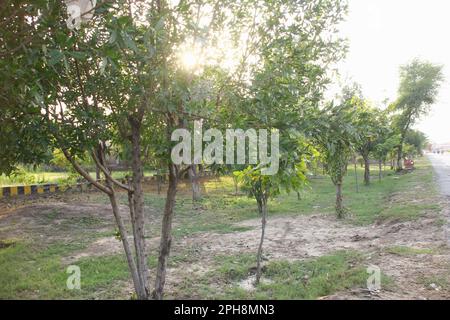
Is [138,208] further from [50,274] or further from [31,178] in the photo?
[31,178]

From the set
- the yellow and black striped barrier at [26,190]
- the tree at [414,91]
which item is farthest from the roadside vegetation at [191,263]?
the tree at [414,91]

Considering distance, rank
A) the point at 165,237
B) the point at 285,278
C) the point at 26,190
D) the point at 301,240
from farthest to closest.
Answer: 1. the point at 26,190
2. the point at 301,240
3. the point at 285,278
4. the point at 165,237

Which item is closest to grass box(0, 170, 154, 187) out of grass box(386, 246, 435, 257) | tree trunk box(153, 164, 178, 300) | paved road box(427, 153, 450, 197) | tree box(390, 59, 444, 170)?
tree trunk box(153, 164, 178, 300)

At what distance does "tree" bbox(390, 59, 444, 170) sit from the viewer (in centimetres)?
3550

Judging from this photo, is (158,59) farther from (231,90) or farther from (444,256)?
(444,256)

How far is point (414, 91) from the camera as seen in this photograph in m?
35.6

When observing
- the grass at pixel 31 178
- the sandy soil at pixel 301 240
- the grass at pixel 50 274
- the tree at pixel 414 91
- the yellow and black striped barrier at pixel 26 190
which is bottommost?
the grass at pixel 50 274

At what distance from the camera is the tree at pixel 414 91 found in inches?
1398

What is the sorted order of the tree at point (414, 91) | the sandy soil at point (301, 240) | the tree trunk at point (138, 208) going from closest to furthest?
1. the tree trunk at point (138, 208)
2. the sandy soil at point (301, 240)
3. the tree at point (414, 91)

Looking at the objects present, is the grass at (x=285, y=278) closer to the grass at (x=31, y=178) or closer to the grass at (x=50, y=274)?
the grass at (x=50, y=274)

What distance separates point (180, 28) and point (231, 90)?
0.98m

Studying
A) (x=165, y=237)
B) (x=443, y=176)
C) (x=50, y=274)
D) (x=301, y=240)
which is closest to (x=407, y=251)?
(x=301, y=240)

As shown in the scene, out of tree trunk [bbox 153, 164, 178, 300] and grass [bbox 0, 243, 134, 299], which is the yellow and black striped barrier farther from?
tree trunk [bbox 153, 164, 178, 300]

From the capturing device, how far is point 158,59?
Answer: 4.34 metres
